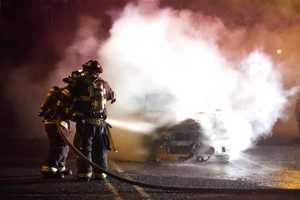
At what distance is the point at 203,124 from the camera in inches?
502

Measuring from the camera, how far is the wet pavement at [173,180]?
324 inches

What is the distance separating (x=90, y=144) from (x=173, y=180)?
1627 millimetres

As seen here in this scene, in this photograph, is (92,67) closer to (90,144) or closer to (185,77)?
(90,144)

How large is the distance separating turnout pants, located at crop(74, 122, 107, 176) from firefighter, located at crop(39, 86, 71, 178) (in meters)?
0.43

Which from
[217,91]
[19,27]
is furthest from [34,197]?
[19,27]

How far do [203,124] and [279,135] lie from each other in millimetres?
9110

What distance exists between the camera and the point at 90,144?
9742 mm

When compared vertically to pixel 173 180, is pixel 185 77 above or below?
above

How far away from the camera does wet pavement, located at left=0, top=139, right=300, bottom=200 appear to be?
8.23 meters

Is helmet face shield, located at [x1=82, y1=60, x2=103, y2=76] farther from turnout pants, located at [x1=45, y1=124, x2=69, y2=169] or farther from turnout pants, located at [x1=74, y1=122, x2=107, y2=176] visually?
turnout pants, located at [x1=45, y1=124, x2=69, y2=169]

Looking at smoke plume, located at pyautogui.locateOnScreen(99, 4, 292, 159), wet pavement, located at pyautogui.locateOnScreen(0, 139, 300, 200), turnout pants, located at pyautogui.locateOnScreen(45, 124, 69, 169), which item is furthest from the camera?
smoke plume, located at pyautogui.locateOnScreen(99, 4, 292, 159)

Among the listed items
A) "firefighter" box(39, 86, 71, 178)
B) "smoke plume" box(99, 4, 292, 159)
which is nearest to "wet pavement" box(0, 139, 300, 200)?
"firefighter" box(39, 86, 71, 178)

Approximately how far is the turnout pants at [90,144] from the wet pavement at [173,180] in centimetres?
29

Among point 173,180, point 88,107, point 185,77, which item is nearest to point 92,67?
point 88,107
